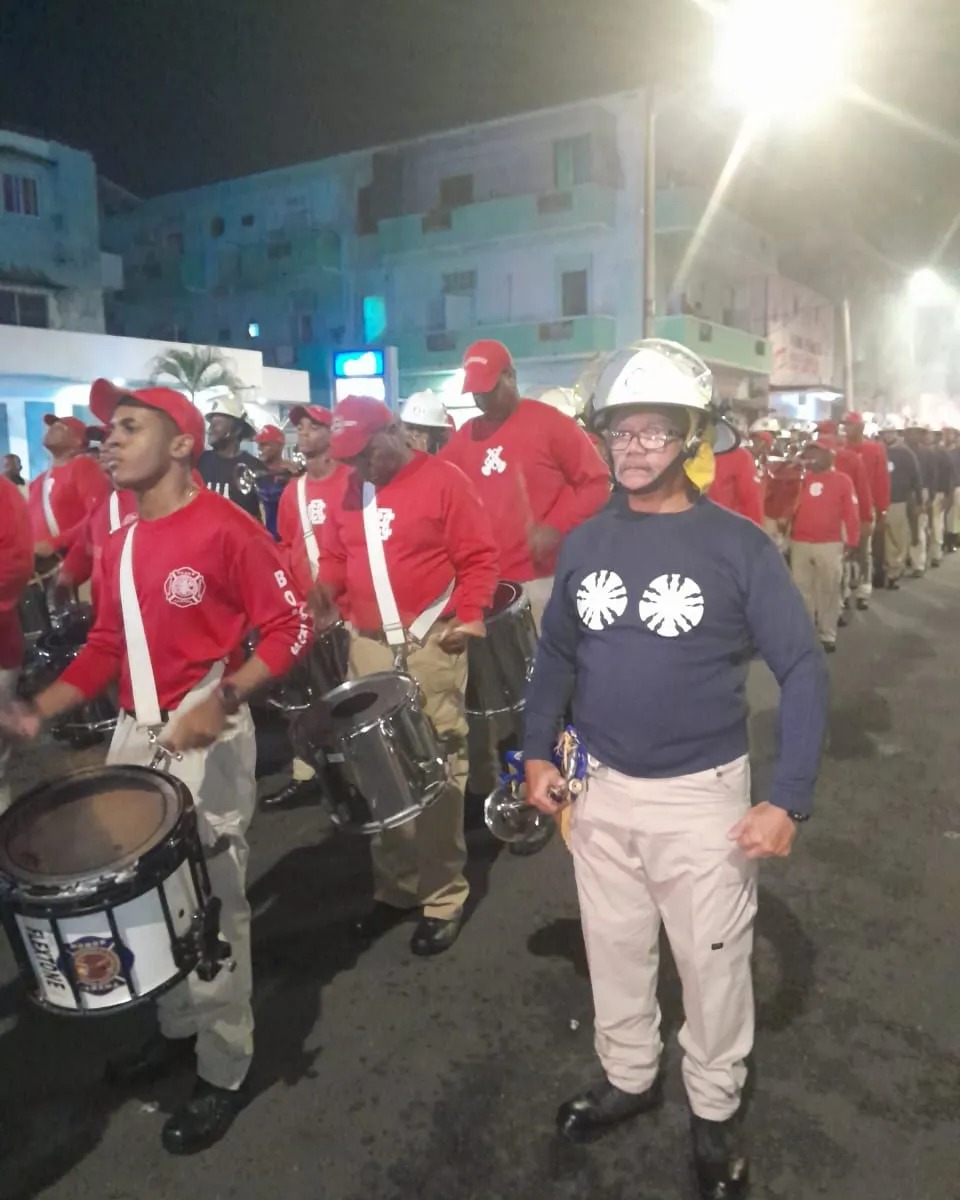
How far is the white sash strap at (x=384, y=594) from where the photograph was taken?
161 inches

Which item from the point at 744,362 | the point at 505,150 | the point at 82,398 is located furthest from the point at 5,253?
the point at 744,362

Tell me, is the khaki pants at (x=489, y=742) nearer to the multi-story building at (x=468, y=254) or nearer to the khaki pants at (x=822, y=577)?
the khaki pants at (x=822, y=577)

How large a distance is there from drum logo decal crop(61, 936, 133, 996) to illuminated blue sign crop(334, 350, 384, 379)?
2035cm

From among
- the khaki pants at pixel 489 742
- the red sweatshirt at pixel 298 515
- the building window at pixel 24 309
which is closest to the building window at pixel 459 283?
the building window at pixel 24 309

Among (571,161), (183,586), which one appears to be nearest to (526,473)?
(183,586)

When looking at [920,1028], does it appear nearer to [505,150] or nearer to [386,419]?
[386,419]

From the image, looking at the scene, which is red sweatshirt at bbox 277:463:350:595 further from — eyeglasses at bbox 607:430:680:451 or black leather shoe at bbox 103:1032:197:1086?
eyeglasses at bbox 607:430:680:451

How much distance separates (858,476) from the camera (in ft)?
38.7

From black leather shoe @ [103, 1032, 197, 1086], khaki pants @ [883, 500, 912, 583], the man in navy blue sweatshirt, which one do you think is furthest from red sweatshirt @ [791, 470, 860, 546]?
black leather shoe @ [103, 1032, 197, 1086]

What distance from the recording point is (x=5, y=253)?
1121 inches

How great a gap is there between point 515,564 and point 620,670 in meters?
2.81

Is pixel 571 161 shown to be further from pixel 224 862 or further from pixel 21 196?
pixel 224 862

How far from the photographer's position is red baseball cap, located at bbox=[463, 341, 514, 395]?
518cm

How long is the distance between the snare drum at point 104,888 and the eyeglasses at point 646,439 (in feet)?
4.97
